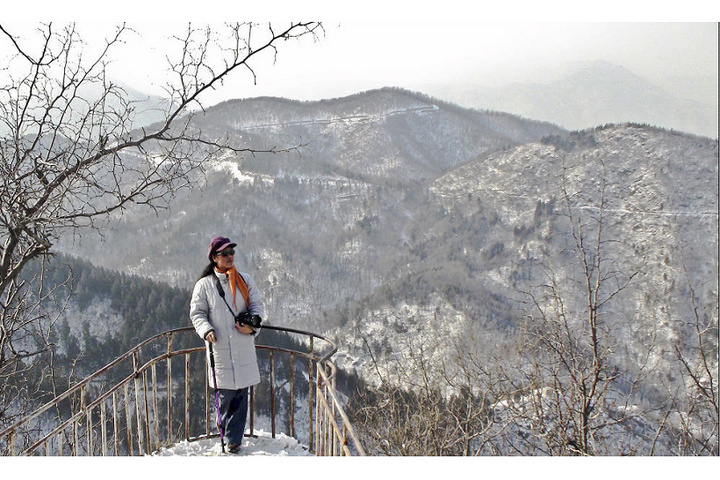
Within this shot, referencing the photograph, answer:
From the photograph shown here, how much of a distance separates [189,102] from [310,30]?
1.10m

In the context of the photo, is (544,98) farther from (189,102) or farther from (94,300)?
(189,102)

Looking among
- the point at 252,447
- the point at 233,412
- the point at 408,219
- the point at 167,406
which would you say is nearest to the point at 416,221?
the point at 408,219

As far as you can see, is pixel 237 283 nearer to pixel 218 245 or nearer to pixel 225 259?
pixel 225 259

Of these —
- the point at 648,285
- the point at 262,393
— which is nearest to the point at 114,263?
the point at 262,393

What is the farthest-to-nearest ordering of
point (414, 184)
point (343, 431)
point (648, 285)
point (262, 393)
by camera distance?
point (414, 184) → point (648, 285) → point (262, 393) → point (343, 431)

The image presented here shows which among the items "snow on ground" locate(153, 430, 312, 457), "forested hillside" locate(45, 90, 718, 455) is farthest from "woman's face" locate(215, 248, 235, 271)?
"forested hillside" locate(45, 90, 718, 455)

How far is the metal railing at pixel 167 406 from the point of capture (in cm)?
351

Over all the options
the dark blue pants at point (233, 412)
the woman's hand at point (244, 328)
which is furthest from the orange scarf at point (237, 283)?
the dark blue pants at point (233, 412)

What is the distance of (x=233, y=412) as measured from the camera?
4.05 m

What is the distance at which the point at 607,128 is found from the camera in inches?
4333

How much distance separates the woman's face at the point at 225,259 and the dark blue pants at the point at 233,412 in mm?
889

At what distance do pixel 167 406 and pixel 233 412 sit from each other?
0.46 metres

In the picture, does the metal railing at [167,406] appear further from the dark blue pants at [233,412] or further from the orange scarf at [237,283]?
the orange scarf at [237,283]

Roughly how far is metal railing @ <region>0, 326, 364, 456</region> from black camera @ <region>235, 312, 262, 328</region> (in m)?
0.47
